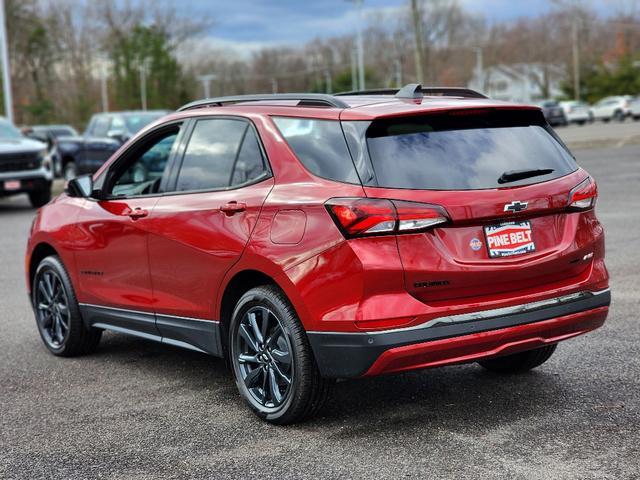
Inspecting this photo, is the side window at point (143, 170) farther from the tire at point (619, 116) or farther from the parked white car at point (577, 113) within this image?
the tire at point (619, 116)

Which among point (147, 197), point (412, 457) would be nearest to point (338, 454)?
point (412, 457)

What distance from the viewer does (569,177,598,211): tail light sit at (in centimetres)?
467

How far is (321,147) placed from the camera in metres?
4.55

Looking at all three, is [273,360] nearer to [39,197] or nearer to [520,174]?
[520,174]

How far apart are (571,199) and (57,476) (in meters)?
2.77

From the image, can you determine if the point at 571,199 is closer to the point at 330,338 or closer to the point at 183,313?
the point at 330,338

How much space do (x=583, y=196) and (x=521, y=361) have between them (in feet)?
4.02

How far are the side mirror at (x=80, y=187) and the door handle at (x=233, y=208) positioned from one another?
5.47 feet

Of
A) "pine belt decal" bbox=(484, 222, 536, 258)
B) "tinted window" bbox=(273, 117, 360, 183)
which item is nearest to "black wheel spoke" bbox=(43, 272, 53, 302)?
"tinted window" bbox=(273, 117, 360, 183)

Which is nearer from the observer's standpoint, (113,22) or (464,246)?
(464,246)

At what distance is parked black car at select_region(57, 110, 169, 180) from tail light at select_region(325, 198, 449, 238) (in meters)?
17.4

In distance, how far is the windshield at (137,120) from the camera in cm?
2178

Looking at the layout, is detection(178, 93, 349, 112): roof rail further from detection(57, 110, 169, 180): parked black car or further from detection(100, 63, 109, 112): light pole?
detection(100, 63, 109, 112): light pole

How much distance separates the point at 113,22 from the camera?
8706 cm
